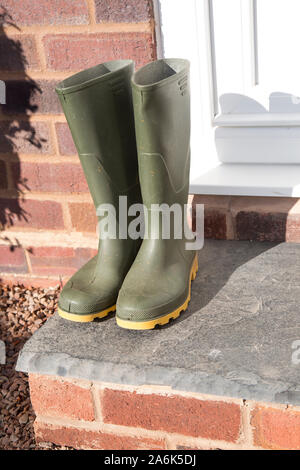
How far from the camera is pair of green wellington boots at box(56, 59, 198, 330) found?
1269 millimetres

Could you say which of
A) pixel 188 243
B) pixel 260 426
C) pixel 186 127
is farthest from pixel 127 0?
pixel 260 426

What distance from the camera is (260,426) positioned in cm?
124

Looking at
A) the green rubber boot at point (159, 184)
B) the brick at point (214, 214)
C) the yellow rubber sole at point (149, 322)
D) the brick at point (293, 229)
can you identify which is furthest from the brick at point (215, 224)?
the yellow rubber sole at point (149, 322)

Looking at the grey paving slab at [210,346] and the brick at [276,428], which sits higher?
the grey paving slab at [210,346]

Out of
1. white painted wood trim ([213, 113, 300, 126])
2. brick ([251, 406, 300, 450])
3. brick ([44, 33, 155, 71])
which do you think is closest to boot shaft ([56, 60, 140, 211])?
brick ([44, 33, 155, 71])

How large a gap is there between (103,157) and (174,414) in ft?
1.95

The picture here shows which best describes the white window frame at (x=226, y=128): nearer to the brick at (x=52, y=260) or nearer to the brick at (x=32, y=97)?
the brick at (x=32, y=97)

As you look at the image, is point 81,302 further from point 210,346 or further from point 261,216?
point 261,216

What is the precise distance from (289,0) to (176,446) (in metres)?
1.13

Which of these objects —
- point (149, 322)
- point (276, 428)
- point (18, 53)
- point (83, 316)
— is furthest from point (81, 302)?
point (18, 53)

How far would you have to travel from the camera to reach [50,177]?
177 cm

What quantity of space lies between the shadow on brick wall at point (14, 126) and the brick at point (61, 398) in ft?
2.11

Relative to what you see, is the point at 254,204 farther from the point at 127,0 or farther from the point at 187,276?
the point at 127,0

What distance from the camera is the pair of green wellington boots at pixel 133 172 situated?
1.27 m
